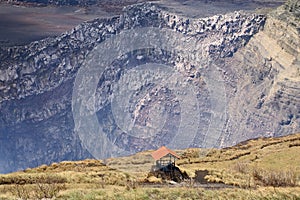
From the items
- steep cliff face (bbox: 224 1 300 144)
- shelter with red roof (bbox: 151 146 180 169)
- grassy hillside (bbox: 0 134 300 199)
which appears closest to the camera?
grassy hillside (bbox: 0 134 300 199)

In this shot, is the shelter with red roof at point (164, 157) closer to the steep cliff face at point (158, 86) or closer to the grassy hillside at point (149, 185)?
the grassy hillside at point (149, 185)

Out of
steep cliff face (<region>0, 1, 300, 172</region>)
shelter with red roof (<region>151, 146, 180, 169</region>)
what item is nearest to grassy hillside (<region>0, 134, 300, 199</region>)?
shelter with red roof (<region>151, 146, 180, 169</region>)

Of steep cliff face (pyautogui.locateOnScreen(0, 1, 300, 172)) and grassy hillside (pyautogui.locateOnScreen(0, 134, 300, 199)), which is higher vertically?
grassy hillside (pyautogui.locateOnScreen(0, 134, 300, 199))

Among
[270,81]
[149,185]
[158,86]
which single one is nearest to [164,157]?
[149,185]

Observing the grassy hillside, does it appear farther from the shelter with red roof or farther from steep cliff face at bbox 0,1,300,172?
steep cliff face at bbox 0,1,300,172

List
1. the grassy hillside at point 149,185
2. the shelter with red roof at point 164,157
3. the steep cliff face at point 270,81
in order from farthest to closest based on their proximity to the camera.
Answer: the steep cliff face at point 270,81
the shelter with red roof at point 164,157
the grassy hillside at point 149,185

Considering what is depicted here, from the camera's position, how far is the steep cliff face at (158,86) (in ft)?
463

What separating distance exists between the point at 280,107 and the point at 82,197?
119m

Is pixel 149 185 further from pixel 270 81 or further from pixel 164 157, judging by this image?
pixel 270 81

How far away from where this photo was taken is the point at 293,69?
13912cm

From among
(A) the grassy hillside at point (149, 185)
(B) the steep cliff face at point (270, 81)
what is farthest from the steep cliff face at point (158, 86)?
(A) the grassy hillside at point (149, 185)

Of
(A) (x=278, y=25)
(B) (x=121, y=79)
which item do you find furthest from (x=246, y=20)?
(B) (x=121, y=79)

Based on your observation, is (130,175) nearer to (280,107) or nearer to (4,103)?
(280,107)

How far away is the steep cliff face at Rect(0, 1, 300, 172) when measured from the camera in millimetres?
141250
